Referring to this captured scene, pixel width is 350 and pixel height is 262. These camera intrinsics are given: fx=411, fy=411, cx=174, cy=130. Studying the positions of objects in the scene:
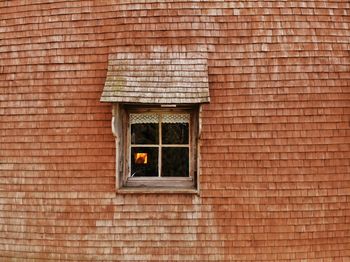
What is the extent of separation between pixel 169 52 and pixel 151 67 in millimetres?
302

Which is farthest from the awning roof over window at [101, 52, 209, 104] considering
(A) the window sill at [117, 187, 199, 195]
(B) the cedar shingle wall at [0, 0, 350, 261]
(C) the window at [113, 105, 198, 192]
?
(A) the window sill at [117, 187, 199, 195]

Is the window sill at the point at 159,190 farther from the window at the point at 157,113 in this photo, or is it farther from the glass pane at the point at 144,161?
the glass pane at the point at 144,161

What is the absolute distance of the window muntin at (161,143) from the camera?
5363 mm

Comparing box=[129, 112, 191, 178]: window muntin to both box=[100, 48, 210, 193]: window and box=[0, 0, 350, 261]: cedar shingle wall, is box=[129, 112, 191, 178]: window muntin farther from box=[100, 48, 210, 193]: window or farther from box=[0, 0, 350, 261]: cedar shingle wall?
box=[0, 0, 350, 261]: cedar shingle wall

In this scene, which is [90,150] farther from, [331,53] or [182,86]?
[331,53]

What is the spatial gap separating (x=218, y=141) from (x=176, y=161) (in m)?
0.65

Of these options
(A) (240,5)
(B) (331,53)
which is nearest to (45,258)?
(A) (240,5)

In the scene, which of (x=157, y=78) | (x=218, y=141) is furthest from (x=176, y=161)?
(x=157, y=78)

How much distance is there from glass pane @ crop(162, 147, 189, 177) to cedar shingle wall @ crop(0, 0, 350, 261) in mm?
359

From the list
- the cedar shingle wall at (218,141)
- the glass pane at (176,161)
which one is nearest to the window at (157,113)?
the glass pane at (176,161)

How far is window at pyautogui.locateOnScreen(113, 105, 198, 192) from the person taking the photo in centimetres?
534

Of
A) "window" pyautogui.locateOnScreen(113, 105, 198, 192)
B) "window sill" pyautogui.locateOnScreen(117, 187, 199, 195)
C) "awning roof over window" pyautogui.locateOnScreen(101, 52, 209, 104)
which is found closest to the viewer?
"awning roof over window" pyautogui.locateOnScreen(101, 52, 209, 104)

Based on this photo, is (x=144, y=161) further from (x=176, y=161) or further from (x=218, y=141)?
(x=218, y=141)

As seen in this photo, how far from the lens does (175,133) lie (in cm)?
541
